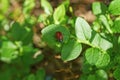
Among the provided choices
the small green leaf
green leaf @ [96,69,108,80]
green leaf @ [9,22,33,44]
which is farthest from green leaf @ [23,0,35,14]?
Result: green leaf @ [96,69,108,80]

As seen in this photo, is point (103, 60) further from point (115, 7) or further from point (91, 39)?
point (115, 7)

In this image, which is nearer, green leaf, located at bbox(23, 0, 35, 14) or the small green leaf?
green leaf, located at bbox(23, 0, 35, 14)

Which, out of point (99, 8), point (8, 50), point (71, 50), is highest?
point (99, 8)

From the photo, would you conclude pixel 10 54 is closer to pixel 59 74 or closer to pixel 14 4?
pixel 59 74

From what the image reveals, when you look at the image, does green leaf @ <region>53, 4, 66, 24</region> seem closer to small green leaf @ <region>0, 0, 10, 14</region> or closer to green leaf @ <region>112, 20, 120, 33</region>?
green leaf @ <region>112, 20, 120, 33</region>

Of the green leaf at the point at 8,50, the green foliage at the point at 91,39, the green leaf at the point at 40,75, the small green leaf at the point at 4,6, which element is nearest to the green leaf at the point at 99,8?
the green foliage at the point at 91,39

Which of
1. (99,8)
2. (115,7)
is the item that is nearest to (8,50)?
(99,8)
